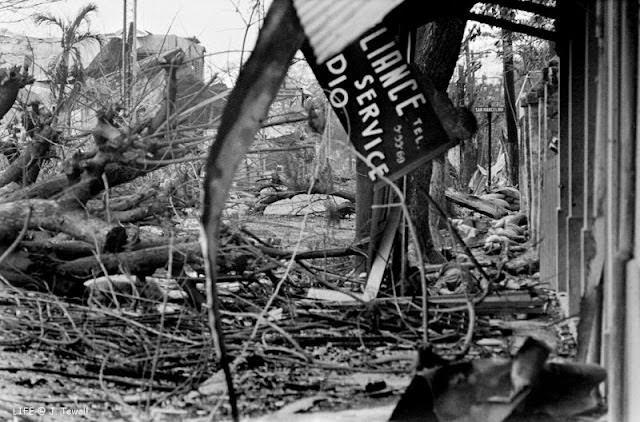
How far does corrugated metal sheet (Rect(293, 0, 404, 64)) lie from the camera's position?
433 centimetres

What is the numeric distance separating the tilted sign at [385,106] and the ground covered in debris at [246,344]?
1.19 meters

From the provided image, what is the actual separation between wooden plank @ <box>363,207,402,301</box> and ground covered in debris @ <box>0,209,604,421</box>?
0.16m

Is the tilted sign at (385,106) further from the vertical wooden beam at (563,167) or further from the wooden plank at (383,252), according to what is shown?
the vertical wooden beam at (563,167)

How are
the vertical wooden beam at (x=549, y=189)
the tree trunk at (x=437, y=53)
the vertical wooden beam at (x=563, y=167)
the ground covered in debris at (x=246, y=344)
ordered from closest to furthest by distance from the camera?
the ground covered in debris at (x=246, y=344) → the vertical wooden beam at (x=563, y=167) → the vertical wooden beam at (x=549, y=189) → the tree trunk at (x=437, y=53)

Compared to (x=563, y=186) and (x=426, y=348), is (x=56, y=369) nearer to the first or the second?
(x=426, y=348)

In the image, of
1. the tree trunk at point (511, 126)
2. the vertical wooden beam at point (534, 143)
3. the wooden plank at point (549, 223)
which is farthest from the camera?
the tree trunk at point (511, 126)

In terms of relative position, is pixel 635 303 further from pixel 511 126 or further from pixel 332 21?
pixel 511 126

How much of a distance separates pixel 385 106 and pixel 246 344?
308cm

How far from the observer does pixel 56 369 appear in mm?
6457

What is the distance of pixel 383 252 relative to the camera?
28.5ft

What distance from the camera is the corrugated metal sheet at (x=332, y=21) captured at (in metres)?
4.33

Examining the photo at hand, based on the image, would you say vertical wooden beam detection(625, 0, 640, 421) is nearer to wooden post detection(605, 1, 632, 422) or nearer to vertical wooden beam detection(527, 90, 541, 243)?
wooden post detection(605, 1, 632, 422)

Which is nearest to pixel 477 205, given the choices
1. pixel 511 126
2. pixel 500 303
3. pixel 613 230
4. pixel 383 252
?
pixel 511 126

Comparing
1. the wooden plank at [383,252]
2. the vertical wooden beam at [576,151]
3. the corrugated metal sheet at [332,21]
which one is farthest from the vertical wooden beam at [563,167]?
the corrugated metal sheet at [332,21]
